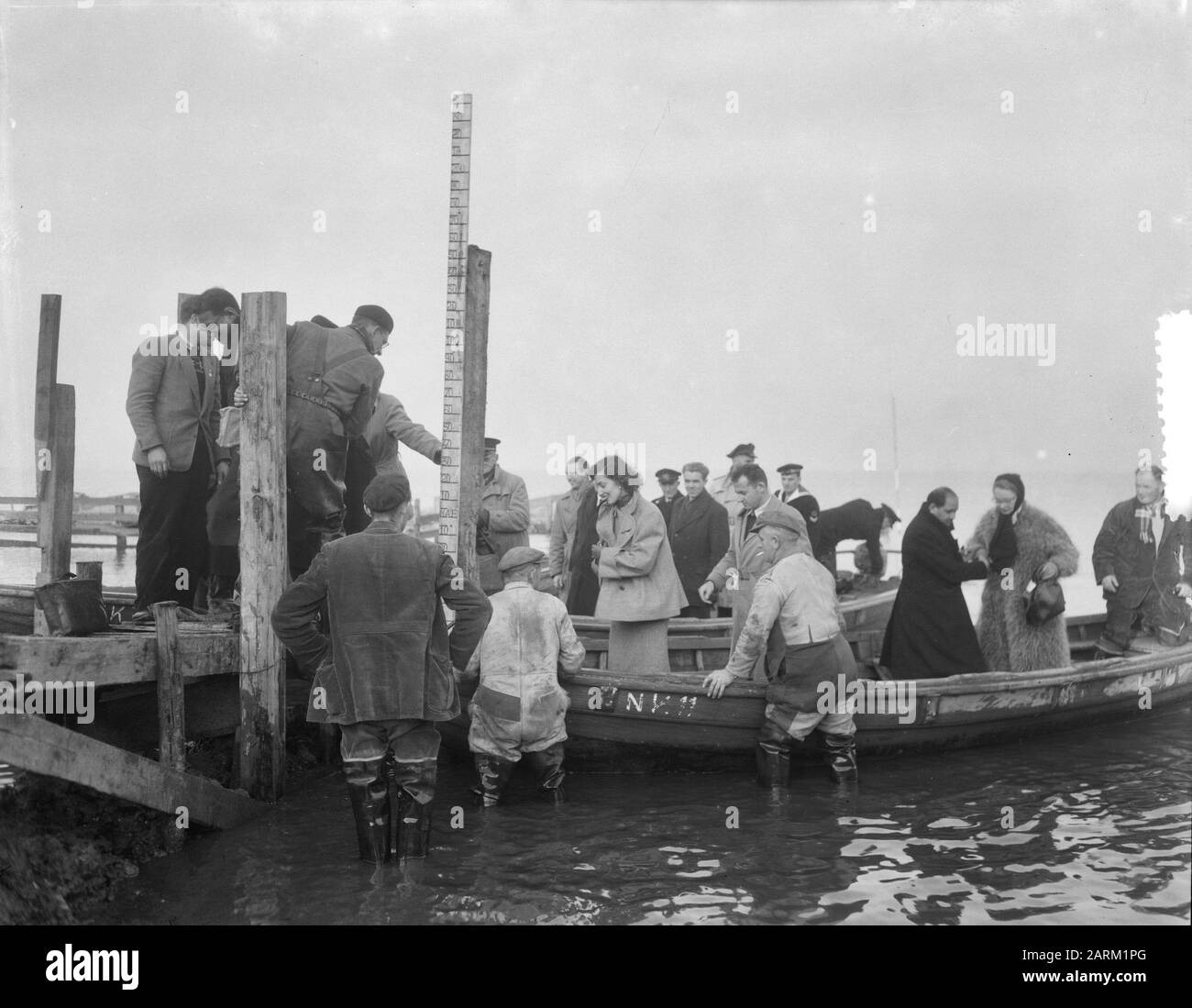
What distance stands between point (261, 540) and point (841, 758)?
4252mm

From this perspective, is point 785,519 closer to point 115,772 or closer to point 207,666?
point 207,666

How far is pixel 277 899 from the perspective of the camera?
235 inches

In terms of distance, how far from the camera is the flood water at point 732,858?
19.1 feet

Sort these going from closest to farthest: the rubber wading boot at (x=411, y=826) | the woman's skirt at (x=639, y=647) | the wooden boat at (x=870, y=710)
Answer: the rubber wading boot at (x=411, y=826)
the wooden boat at (x=870, y=710)
the woman's skirt at (x=639, y=647)

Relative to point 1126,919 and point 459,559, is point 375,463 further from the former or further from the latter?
point 1126,919

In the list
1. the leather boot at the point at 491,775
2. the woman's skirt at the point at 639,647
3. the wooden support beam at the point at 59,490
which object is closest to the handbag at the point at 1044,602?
the woman's skirt at the point at 639,647

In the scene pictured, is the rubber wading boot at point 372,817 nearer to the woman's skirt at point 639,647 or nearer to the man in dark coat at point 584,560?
the woman's skirt at point 639,647

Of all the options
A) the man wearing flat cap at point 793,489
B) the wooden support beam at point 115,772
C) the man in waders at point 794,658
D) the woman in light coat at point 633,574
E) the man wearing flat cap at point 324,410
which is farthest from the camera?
the man wearing flat cap at point 793,489

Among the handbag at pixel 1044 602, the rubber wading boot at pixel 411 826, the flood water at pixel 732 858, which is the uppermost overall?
the handbag at pixel 1044 602

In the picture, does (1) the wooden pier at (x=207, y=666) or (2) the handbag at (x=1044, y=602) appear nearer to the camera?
(1) the wooden pier at (x=207, y=666)

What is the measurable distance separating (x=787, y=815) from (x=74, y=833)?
431 centimetres

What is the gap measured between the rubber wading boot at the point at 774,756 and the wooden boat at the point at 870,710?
0.20 metres
